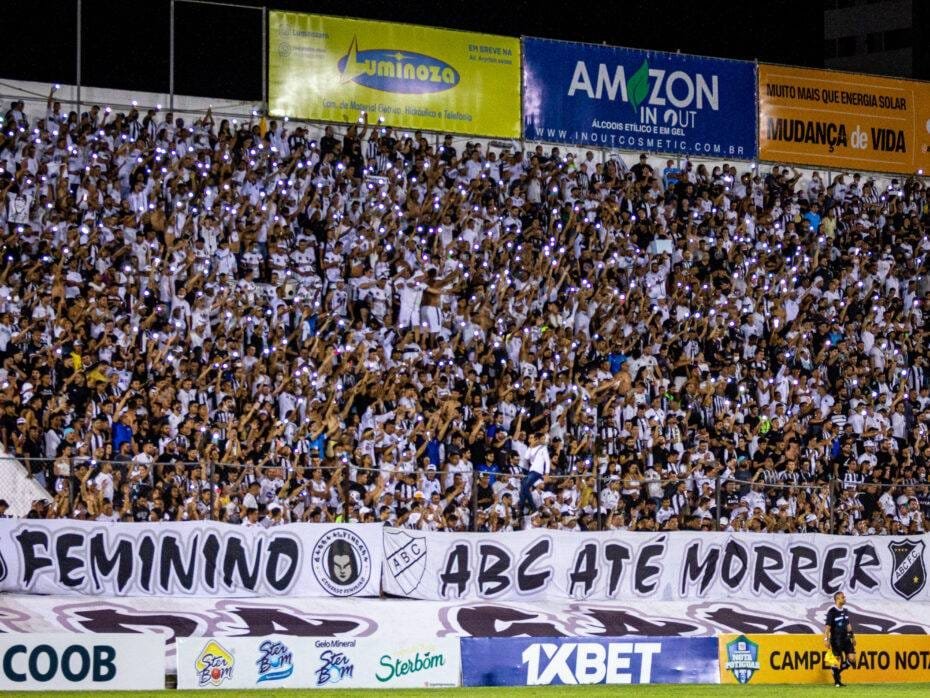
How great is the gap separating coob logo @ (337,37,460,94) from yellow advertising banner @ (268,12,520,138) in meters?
0.02

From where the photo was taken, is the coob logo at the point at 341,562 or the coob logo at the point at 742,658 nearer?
the coob logo at the point at 341,562

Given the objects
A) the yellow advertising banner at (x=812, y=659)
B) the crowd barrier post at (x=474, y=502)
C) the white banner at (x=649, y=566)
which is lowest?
the yellow advertising banner at (x=812, y=659)

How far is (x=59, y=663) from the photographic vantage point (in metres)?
20.1

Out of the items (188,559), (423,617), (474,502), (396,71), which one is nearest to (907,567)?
(474,502)

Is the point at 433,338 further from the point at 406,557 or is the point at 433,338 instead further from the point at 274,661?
the point at 274,661

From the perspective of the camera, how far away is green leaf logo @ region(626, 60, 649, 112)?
115 feet

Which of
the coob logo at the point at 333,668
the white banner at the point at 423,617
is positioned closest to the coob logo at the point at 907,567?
the white banner at the point at 423,617

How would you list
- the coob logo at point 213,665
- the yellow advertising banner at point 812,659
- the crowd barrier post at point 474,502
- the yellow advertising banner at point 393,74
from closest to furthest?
the coob logo at point 213,665 → the crowd barrier post at point 474,502 → the yellow advertising banner at point 812,659 → the yellow advertising banner at point 393,74

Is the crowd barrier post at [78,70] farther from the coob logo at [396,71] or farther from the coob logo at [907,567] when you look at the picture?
the coob logo at [907,567]

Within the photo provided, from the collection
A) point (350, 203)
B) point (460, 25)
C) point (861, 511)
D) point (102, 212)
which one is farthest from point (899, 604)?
point (460, 25)

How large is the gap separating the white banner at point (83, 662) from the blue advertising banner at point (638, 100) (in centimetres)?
1676

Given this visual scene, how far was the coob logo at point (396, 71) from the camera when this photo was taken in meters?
32.0

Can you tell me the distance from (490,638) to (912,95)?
2222 centimetres

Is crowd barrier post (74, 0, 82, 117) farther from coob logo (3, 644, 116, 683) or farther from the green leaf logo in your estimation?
the green leaf logo
